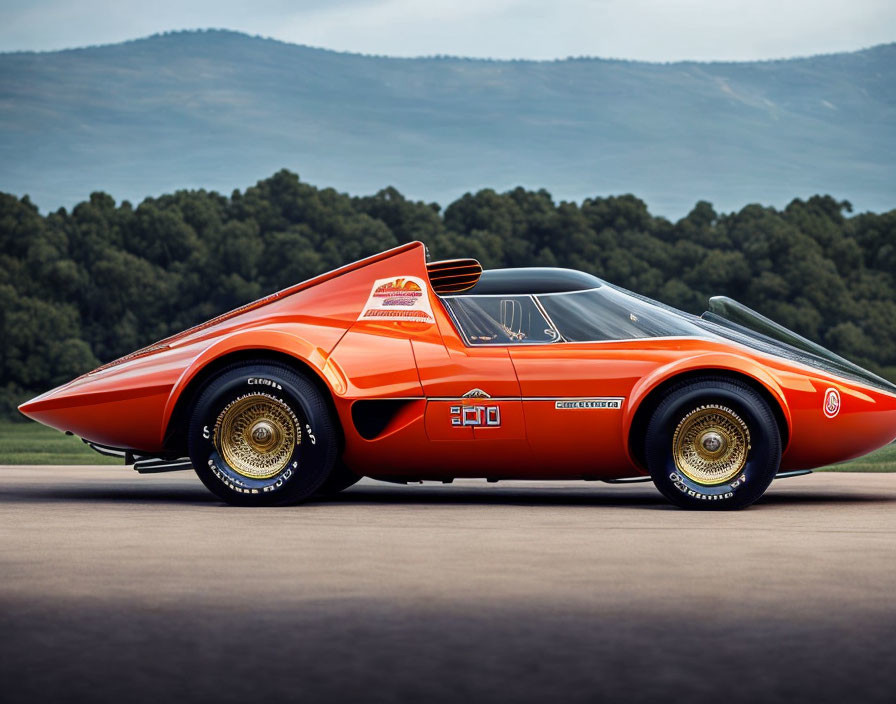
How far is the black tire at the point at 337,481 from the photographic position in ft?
34.0

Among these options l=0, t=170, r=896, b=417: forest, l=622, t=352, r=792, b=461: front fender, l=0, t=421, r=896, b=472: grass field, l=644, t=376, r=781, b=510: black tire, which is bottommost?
l=0, t=421, r=896, b=472: grass field

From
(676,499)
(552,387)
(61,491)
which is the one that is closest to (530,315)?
(552,387)

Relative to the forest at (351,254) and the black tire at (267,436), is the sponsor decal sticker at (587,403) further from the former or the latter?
the forest at (351,254)

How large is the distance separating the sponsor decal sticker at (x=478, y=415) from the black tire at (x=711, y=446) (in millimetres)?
992

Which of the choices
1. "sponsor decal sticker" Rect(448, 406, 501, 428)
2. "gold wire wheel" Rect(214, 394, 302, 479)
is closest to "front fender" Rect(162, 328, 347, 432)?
"gold wire wheel" Rect(214, 394, 302, 479)

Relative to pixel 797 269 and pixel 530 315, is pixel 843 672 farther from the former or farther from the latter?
pixel 797 269

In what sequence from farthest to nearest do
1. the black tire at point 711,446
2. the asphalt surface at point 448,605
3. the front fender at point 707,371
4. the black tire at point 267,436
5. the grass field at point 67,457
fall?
the grass field at point 67,457
the black tire at point 267,436
the front fender at point 707,371
the black tire at point 711,446
the asphalt surface at point 448,605

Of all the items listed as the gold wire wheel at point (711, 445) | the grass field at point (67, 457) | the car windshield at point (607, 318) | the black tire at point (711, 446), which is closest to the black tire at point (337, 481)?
the car windshield at point (607, 318)

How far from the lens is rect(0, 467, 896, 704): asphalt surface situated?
170 inches

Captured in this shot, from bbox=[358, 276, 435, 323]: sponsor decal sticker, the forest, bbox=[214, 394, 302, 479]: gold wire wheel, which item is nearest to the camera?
bbox=[214, 394, 302, 479]: gold wire wheel

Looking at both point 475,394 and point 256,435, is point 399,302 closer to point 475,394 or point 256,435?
point 475,394

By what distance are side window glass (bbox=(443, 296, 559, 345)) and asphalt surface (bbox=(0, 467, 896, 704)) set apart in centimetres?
117

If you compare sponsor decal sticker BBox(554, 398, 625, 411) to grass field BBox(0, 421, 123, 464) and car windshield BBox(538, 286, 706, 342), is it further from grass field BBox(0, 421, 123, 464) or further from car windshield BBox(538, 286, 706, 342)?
grass field BBox(0, 421, 123, 464)

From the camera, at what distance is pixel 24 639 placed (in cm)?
490
